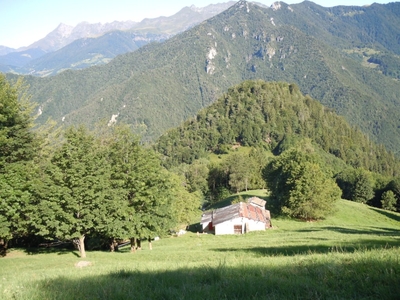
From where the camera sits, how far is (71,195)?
27.9 metres

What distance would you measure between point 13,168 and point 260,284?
2906 cm

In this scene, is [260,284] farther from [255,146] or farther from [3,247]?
[255,146]

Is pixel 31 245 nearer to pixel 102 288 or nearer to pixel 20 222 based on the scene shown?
pixel 20 222

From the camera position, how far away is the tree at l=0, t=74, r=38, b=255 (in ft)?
87.9

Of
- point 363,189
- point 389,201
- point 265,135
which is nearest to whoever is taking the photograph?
point 389,201

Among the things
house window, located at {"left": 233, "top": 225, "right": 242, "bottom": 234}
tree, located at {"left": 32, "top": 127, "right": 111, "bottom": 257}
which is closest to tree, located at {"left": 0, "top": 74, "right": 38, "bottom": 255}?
tree, located at {"left": 32, "top": 127, "right": 111, "bottom": 257}

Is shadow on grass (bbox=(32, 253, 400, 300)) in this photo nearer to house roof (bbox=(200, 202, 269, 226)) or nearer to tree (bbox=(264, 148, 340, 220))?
house roof (bbox=(200, 202, 269, 226))

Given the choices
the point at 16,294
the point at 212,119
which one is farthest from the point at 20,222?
the point at 212,119

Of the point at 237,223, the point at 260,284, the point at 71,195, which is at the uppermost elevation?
the point at 71,195

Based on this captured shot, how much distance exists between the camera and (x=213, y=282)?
22.6ft

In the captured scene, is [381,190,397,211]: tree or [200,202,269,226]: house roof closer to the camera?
[200,202,269,226]: house roof

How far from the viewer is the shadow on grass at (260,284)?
5.74 m

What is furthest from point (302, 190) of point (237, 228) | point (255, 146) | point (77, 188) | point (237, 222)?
point (255, 146)

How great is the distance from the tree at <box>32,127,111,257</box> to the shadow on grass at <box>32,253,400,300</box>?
817 inches
